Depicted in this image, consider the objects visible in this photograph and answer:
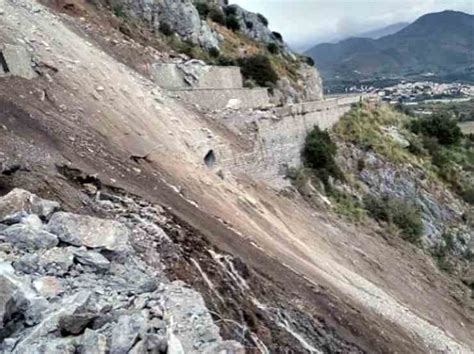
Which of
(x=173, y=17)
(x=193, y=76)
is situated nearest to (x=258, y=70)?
(x=173, y=17)

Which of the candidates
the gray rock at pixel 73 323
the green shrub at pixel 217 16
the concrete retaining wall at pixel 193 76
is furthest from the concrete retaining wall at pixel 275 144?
the green shrub at pixel 217 16

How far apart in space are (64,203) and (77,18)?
677 inches

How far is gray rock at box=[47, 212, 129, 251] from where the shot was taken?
8.92 m

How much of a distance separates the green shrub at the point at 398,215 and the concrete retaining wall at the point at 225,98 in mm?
6435

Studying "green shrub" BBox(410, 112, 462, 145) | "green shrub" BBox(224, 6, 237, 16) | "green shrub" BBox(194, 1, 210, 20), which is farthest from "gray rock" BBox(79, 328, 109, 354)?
"green shrub" BBox(224, 6, 237, 16)

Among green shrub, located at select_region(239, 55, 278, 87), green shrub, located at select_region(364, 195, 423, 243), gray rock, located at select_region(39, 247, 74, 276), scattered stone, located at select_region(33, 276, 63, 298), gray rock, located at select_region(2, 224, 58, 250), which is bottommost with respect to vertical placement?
green shrub, located at select_region(364, 195, 423, 243)

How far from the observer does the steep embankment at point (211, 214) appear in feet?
36.9

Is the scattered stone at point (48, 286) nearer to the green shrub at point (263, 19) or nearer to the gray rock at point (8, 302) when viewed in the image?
→ the gray rock at point (8, 302)

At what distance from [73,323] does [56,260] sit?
1.72 meters

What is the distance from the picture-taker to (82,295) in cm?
738

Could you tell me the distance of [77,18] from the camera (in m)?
26.3

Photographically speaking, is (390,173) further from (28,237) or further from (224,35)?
(28,237)

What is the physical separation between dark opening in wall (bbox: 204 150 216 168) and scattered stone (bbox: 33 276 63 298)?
11.9 m

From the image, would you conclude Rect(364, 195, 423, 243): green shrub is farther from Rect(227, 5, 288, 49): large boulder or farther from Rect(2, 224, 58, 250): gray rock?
Rect(227, 5, 288, 49): large boulder
